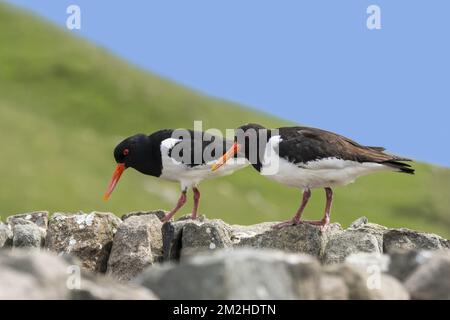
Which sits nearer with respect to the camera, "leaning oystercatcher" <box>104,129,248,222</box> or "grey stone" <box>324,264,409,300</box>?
"grey stone" <box>324,264,409,300</box>

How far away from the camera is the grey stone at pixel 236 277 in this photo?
28.3 feet

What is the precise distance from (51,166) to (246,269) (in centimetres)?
8482

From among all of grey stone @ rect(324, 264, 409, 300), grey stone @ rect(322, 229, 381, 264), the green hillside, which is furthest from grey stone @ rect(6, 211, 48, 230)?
the green hillside

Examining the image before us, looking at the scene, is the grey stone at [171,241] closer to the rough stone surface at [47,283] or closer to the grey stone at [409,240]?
the grey stone at [409,240]

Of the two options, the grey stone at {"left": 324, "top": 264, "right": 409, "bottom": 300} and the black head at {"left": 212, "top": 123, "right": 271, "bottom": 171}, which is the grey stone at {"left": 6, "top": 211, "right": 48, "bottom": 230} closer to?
the black head at {"left": 212, "top": 123, "right": 271, "bottom": 171}

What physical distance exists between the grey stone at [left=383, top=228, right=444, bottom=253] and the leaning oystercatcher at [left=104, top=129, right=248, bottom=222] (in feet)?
13.7

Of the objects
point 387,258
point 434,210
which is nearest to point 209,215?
point 434,210

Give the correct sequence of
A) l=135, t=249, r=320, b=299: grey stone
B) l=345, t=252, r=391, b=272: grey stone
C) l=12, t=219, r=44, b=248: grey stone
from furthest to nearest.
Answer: l=12, t=219, r=44, b=248: grey stone
l=345, t=252, r=391, b=272: grey stone
l=135, t=249, r=320, b=299: grey stone

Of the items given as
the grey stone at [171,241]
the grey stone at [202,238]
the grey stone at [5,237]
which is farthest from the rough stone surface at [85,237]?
the grey stone at [202,238]

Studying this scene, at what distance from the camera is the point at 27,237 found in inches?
650

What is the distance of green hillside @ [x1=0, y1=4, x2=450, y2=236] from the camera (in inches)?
3546

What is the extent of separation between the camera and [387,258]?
10508 mm

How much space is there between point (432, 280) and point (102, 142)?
99.1 metres

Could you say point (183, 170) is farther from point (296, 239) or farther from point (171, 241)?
point (296, 239)
